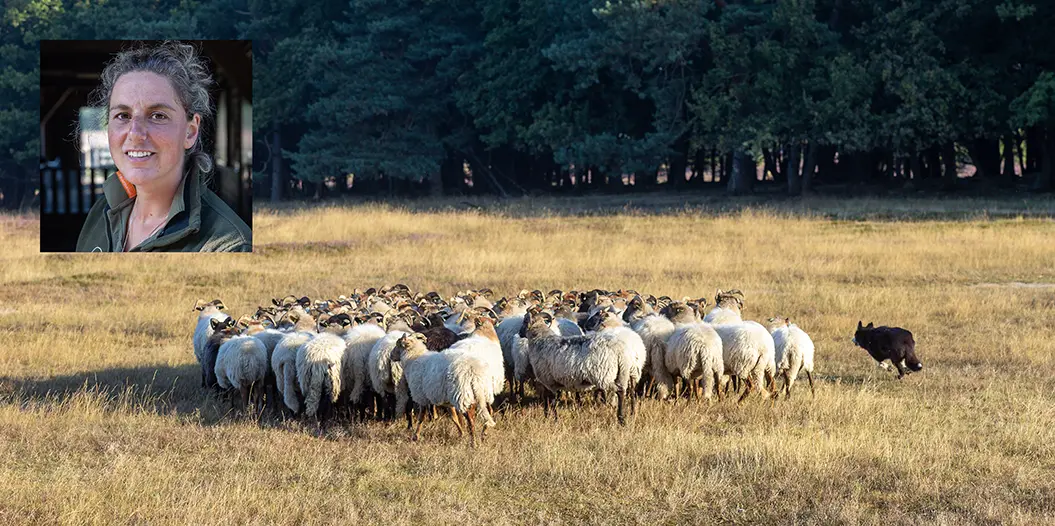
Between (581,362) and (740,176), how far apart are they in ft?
112

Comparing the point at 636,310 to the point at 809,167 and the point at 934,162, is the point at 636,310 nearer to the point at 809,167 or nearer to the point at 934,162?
the point at 809,167

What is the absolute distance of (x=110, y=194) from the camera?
56.5 ft

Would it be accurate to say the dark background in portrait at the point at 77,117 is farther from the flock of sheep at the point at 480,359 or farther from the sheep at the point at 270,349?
the sheep at the point at 270,349

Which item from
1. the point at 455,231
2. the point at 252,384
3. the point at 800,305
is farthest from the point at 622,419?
the point at 455,231

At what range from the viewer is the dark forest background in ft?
123

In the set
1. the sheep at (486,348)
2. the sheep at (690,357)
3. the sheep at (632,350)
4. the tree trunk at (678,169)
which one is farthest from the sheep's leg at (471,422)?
the tree trunk at (678,169)

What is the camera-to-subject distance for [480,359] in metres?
8.89

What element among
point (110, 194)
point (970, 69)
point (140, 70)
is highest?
point (970, 69)

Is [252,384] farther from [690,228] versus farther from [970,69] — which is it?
[970,69]

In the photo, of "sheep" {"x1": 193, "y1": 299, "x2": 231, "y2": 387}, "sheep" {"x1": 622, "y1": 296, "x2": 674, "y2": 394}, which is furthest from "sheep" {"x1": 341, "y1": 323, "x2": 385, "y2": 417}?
"sheep" {"x1": 622, "y1": 296, "x2": 674, "y2": 394}

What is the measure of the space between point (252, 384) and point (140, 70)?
7.38 metres

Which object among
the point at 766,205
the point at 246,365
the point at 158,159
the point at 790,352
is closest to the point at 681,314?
the point at 790,352

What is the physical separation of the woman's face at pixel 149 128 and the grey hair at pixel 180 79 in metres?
0.16

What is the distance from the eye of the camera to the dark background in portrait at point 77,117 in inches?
722
